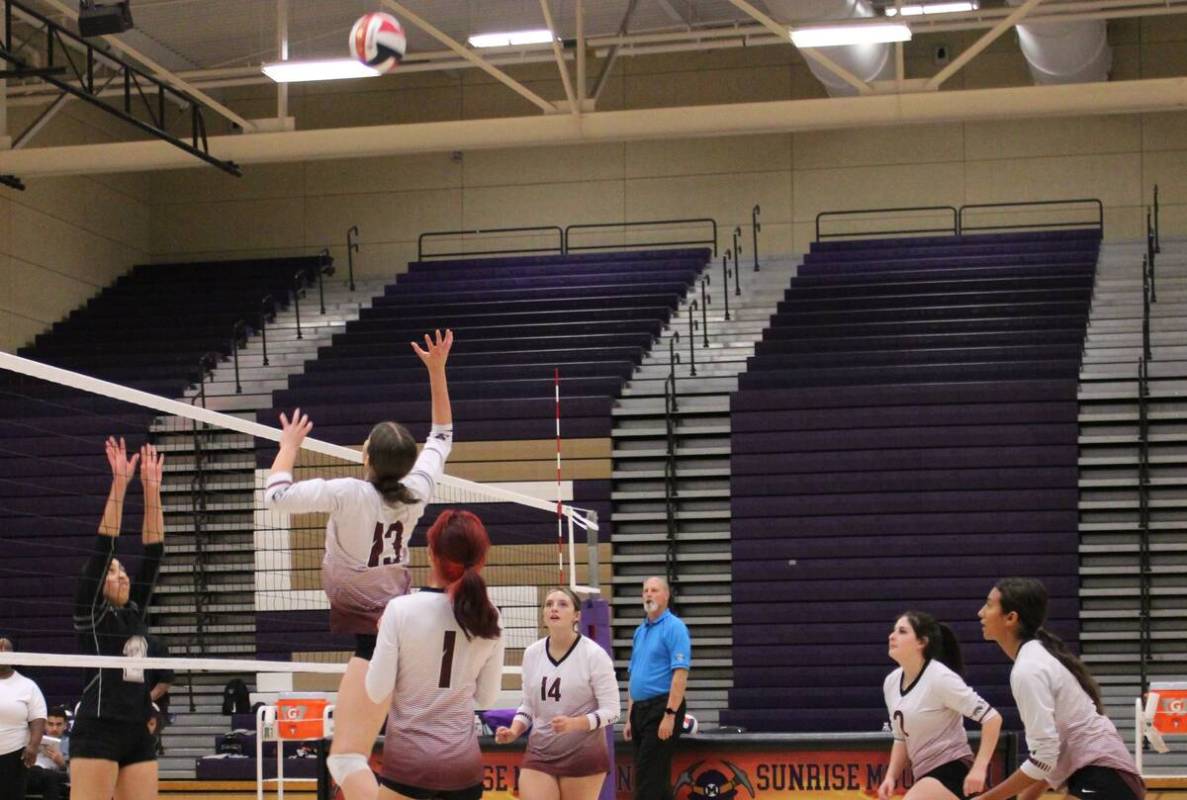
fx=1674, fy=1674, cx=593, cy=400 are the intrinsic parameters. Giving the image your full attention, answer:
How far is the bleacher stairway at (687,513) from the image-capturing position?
1669 cm

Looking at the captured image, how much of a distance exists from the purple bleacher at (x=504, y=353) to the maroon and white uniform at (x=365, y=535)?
383 inches

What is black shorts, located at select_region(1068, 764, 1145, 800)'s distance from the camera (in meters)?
6.11

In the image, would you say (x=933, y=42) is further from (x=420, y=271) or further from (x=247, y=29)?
(x=247, y=29)

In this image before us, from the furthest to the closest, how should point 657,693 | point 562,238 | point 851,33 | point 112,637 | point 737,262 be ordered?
1. point 562,238
2. point 737,262
3. point 851,33
4. point 657,693
5. point 112,637

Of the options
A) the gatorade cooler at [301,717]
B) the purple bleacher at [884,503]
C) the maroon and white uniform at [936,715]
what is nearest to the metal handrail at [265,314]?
the purple bleacher at [884,503]

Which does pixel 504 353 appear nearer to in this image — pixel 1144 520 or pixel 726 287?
pixel 726 287

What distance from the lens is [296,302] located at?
20.8 metres

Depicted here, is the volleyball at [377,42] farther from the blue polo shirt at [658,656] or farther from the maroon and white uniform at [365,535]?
the maroon and white uniform at [365,535]

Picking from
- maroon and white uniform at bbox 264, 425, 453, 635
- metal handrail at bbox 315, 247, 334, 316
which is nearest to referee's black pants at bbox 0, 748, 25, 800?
maroon and white uniform at bbox 264, 425, 453, 635

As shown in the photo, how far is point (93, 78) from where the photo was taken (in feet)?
63.0

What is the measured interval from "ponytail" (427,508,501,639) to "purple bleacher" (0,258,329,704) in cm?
990

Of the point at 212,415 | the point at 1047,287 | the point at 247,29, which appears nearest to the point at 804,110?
the point at 1047,287

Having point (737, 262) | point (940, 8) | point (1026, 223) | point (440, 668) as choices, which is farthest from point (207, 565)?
point (440, 668)

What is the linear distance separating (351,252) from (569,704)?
15482 mm
